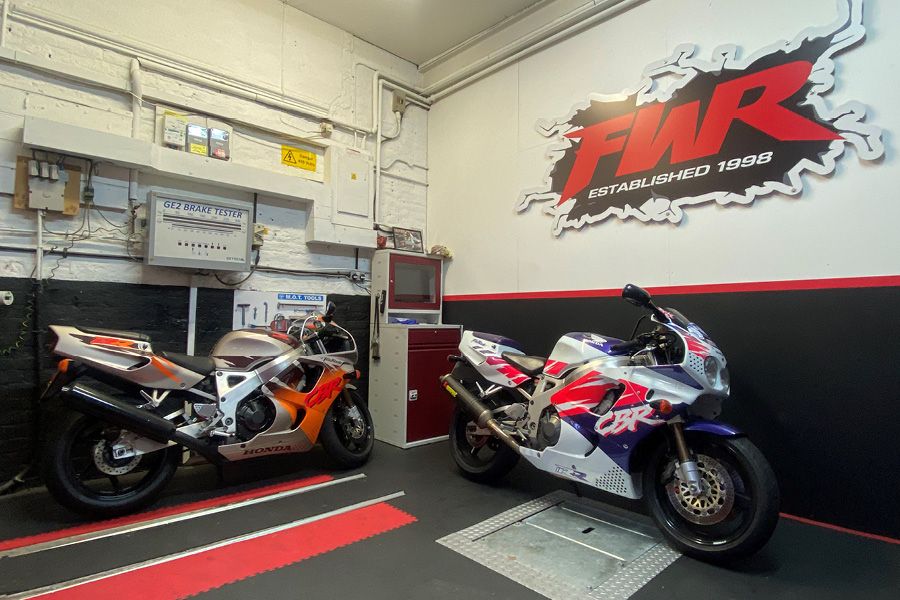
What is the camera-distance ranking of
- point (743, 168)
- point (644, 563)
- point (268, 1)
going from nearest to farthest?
point (644, 563) < point (743, 168) < point (268, 1)

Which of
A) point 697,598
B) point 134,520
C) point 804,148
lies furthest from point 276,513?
point 804,148

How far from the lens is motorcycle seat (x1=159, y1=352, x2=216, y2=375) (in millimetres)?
2537

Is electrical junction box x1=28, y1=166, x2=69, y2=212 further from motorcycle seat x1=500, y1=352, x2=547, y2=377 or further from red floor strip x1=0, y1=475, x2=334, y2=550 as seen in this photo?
motorcycle seat x1=500, y1=352, x2=547, y2=377

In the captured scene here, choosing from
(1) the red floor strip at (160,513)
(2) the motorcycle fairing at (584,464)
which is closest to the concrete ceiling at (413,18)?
(2) the motorcycle fairing at (584,464)

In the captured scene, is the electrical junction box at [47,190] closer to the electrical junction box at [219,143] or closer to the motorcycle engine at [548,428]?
the electrical junction box at [219,143]

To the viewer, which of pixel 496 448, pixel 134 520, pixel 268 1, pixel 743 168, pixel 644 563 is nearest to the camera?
pixel 644 563

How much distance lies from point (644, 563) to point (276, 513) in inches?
74.0

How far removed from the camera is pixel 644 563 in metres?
2.03

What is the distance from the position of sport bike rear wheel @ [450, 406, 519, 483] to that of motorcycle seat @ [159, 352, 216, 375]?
5.29 ft

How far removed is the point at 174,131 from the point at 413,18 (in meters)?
2.29

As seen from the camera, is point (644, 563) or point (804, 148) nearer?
point (644, 563)

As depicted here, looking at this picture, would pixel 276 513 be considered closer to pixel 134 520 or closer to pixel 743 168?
pixel 134 520

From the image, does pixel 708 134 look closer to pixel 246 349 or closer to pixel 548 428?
pixel 548 428

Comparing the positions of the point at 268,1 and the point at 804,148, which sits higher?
the point at 268,1
